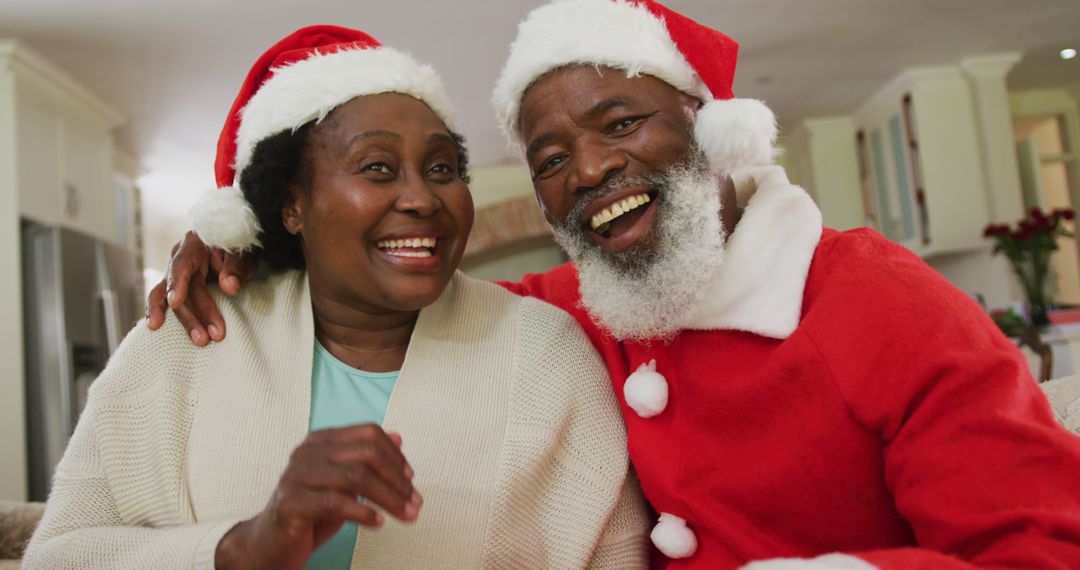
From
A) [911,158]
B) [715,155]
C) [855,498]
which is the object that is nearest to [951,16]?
[911,158]

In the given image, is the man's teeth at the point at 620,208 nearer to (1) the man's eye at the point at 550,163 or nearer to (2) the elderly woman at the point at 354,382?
(1) the man's eye at the point at 550,163

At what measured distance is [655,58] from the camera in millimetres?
1375

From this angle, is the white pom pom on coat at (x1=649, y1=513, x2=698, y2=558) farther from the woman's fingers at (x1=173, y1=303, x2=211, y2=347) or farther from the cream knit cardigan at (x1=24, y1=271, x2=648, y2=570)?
the woman's fingers at (x1=173, y1=303, x2=211, y2=347)

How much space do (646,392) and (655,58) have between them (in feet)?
1.81

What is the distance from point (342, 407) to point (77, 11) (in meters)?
3.33

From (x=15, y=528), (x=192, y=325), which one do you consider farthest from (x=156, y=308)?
(x=15, y=528)

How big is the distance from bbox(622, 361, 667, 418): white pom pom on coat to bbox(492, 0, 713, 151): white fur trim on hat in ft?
1.62

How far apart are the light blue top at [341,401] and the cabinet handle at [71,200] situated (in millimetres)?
4042

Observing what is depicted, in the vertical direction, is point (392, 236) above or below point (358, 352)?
above

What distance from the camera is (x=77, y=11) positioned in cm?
379

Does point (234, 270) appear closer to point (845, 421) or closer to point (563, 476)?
point (563, 476)

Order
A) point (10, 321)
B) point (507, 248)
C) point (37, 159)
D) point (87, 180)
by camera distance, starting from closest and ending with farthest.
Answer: point (10, 321) < point (37, 159) < point (87, 180) < point (507, 248)

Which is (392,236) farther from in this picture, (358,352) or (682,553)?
(682,553)

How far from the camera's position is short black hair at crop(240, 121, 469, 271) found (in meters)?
1.44
